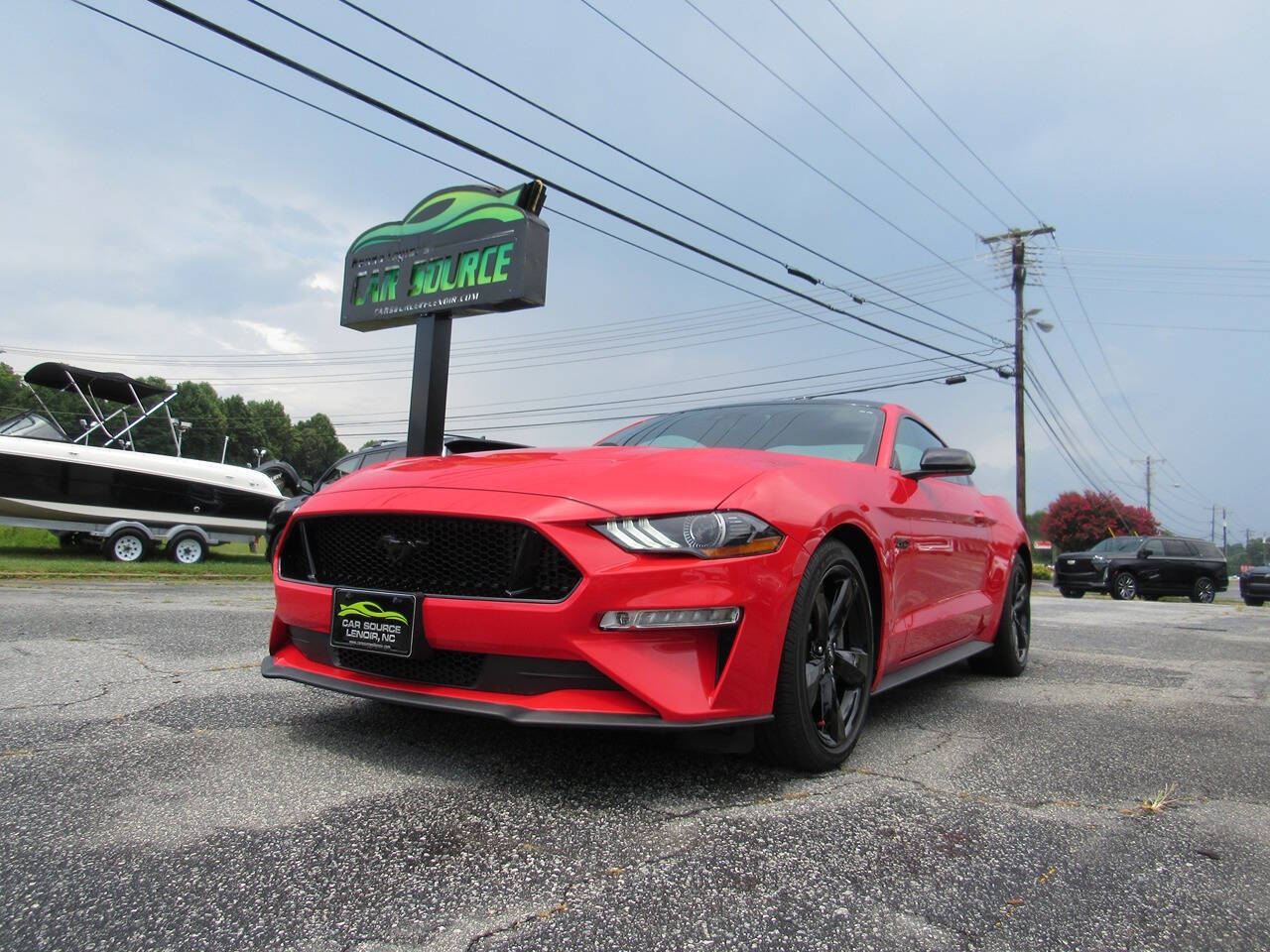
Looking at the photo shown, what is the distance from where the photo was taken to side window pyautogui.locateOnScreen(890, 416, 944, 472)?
3.63 metres

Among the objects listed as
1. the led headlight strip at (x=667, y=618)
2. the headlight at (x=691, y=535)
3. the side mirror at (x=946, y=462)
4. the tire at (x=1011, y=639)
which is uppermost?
the side mirror at (x=946, y=462)

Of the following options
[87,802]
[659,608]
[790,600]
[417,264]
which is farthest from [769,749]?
[417,264]

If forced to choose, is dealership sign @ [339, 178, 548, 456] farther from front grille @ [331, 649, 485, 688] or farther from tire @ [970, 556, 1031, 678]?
front grille @ [331, 649, 485, 688]

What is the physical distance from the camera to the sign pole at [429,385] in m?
9.61

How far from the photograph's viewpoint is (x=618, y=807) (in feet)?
6.82

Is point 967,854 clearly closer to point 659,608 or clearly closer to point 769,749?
point 769,749

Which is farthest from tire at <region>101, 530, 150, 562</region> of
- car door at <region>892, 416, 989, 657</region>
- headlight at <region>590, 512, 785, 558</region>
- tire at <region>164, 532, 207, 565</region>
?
headlight at <region>590, 512, 785, 558</region>

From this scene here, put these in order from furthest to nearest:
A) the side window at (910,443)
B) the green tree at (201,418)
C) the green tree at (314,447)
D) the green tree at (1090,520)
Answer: the green tree at (314,447) → the green tree at (201,418) → the green tree at (1090,520) → the side window at (910,443)

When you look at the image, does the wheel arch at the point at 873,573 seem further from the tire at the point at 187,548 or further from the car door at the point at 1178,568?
the car door at the point at 1178,568

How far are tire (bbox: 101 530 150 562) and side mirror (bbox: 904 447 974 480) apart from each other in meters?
12.7

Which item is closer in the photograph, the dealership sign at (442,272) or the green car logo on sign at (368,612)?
the green car logo on sign at (368,612)

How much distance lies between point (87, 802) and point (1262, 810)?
315 cm

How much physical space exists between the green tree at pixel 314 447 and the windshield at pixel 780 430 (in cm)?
8692

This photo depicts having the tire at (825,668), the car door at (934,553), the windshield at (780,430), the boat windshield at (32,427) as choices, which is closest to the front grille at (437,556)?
the tire at (825,668)
